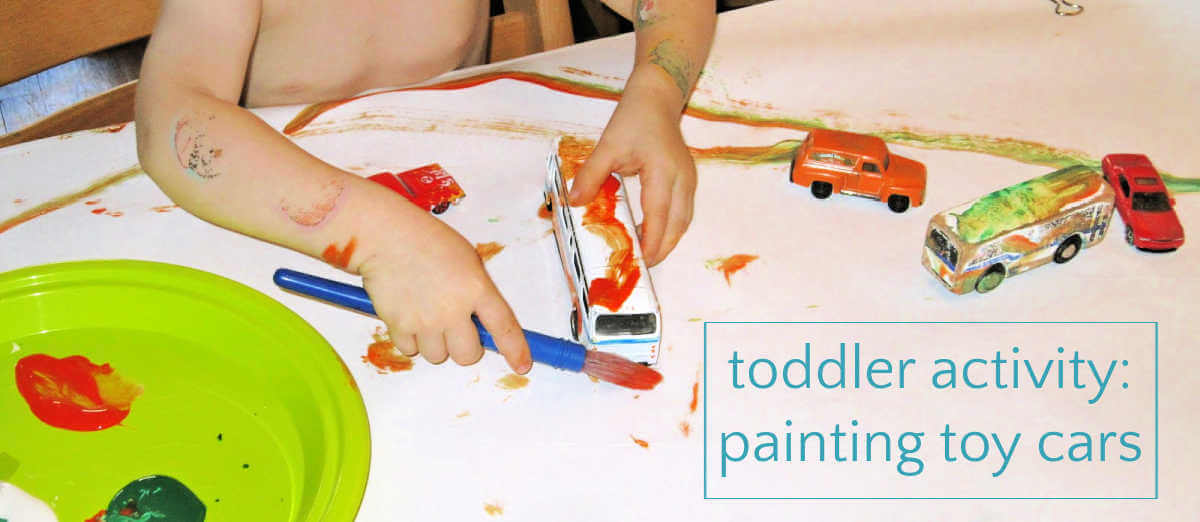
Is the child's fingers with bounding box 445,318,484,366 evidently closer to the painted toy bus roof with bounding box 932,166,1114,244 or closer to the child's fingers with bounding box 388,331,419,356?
the child's fingers with bounding box 388,331,419,356

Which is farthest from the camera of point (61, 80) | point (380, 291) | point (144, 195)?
point (61, 80)

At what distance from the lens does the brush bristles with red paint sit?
0.62 metres

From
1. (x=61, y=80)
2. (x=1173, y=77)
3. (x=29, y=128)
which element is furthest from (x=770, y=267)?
(x=61, y=80)

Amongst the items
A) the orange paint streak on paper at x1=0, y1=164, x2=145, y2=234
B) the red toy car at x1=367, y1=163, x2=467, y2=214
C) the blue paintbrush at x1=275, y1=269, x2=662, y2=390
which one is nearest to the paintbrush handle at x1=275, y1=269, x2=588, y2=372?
the blue paintbrush at x1=275, y1=269, x2=662, y2=390

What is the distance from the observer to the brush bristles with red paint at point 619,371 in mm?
619

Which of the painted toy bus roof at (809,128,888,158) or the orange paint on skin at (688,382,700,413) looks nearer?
the orange paint on skin at (688,382,700,413)

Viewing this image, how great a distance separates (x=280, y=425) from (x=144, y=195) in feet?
0.87

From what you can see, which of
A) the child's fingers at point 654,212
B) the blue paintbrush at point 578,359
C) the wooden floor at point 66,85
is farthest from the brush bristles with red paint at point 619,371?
the wooden floor at point 66,85

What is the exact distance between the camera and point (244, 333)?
653 mm

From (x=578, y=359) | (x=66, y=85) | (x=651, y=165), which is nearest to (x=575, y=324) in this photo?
(x=578, y=359)

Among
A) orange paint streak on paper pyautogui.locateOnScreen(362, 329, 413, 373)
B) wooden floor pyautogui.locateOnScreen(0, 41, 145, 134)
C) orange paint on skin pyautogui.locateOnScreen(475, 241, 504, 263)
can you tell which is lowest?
wooden floor pyautogui.locateOnScreen(0, 41, 145, 134)

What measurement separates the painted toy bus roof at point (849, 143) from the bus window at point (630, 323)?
24 centimetres

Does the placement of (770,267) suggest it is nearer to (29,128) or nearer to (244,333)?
(244,333)

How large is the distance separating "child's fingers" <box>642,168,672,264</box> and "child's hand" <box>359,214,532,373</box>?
122 mm
